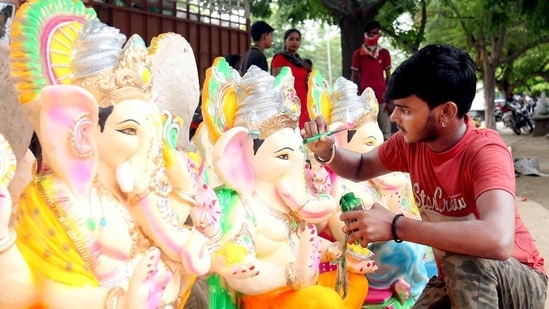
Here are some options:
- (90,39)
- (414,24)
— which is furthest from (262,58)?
(414,24)

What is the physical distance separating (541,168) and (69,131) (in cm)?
1006

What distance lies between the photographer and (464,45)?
1928cm

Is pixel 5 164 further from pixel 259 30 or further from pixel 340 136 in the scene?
pixel 259 30

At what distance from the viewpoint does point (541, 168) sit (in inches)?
425

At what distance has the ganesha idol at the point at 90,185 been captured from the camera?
1.81m

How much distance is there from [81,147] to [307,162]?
1357 millimetres

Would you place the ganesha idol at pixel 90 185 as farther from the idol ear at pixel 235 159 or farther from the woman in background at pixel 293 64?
the woman in background at pixel 293 64

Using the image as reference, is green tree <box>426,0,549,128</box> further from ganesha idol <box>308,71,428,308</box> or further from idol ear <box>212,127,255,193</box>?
idol ear <box>212,127,255,193</box>

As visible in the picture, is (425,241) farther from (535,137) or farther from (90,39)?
(535,137)

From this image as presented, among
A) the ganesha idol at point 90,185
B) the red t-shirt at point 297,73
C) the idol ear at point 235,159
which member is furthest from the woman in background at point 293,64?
the ganesha idol at point 90,185

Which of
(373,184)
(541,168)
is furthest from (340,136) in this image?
(541,168)

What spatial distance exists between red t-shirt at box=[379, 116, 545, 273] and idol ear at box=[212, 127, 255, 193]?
62 cm

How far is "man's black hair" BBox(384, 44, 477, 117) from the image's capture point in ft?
6.83

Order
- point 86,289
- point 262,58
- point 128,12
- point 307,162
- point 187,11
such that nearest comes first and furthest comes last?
point 86,289
point 307,162
point 262,58
point 128,12
point 187,11
